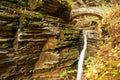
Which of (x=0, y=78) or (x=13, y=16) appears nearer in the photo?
(x=0, y=78)

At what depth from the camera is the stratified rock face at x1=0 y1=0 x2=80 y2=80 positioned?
8.11 meters

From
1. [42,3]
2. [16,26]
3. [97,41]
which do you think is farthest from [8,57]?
[97,41]

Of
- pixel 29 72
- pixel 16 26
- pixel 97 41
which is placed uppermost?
pixel 16 26

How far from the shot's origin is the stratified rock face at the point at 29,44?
8.11 metres

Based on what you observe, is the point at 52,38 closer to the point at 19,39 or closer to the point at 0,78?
the point at 19,39

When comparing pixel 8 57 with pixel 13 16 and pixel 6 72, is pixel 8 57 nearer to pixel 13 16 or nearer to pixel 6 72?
pixel 6 72

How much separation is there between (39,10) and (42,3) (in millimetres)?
378

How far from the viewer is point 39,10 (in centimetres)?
1033

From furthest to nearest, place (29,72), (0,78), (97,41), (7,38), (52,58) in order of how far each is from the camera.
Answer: (97,41)
(52,58)
(29,72)
(7,38)
(0,78)

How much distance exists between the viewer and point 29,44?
892cm

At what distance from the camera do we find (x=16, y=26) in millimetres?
8641

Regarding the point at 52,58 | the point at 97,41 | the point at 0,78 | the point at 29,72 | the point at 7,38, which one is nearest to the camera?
the point at 0,78

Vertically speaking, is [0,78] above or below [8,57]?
below

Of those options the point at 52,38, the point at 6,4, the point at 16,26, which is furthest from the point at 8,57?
the point at 52,38
